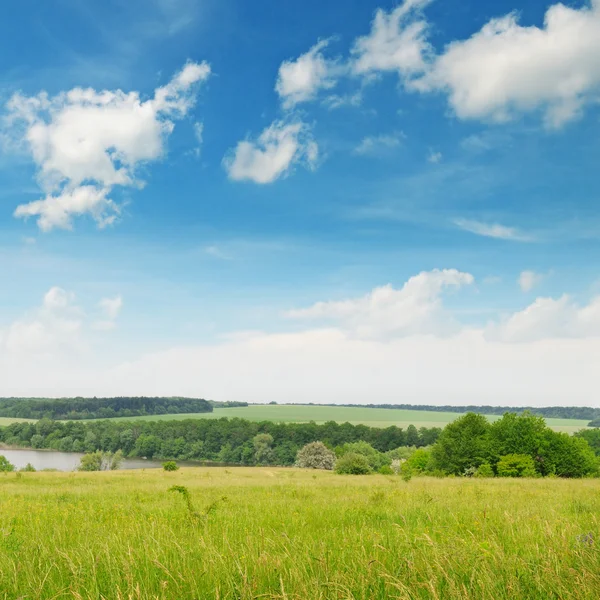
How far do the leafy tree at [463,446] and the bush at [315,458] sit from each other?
37.8 meters

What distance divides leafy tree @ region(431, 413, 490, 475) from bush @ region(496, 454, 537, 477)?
362 cm

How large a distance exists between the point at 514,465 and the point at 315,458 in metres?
50.4

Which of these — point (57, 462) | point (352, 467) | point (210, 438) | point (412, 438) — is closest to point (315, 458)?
point (352, 467)

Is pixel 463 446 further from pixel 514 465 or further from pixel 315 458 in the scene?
pixel 315 458

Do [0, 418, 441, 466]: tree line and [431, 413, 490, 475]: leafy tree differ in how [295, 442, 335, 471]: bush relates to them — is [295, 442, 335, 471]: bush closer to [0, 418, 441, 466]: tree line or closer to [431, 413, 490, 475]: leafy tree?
[0, 418, 441, 466]: tree line

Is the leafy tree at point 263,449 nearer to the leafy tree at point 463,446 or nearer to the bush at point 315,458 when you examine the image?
the bush at point 315,458

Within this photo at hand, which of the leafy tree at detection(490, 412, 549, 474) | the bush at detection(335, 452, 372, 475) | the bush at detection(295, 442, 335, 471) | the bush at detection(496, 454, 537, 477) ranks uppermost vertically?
the leafy tree at detection(490, 412, 549, 474)

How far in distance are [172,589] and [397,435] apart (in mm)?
148077

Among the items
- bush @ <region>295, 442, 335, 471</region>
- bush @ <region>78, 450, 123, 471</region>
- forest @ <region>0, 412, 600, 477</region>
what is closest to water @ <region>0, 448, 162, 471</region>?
bush @ <region>78, 450, 123, 471</region>

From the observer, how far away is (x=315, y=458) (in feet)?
320

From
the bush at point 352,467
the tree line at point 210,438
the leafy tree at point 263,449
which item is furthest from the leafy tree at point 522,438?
the leafy tree at point 263,449

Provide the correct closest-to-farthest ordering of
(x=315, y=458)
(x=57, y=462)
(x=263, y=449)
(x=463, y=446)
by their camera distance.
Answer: (x=463, y=446) < (x=315, y=458) < (x=57, y=462) < (x=263, y=449)

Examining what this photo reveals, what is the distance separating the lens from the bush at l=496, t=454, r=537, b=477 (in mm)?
52656

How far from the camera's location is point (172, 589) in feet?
11.2
